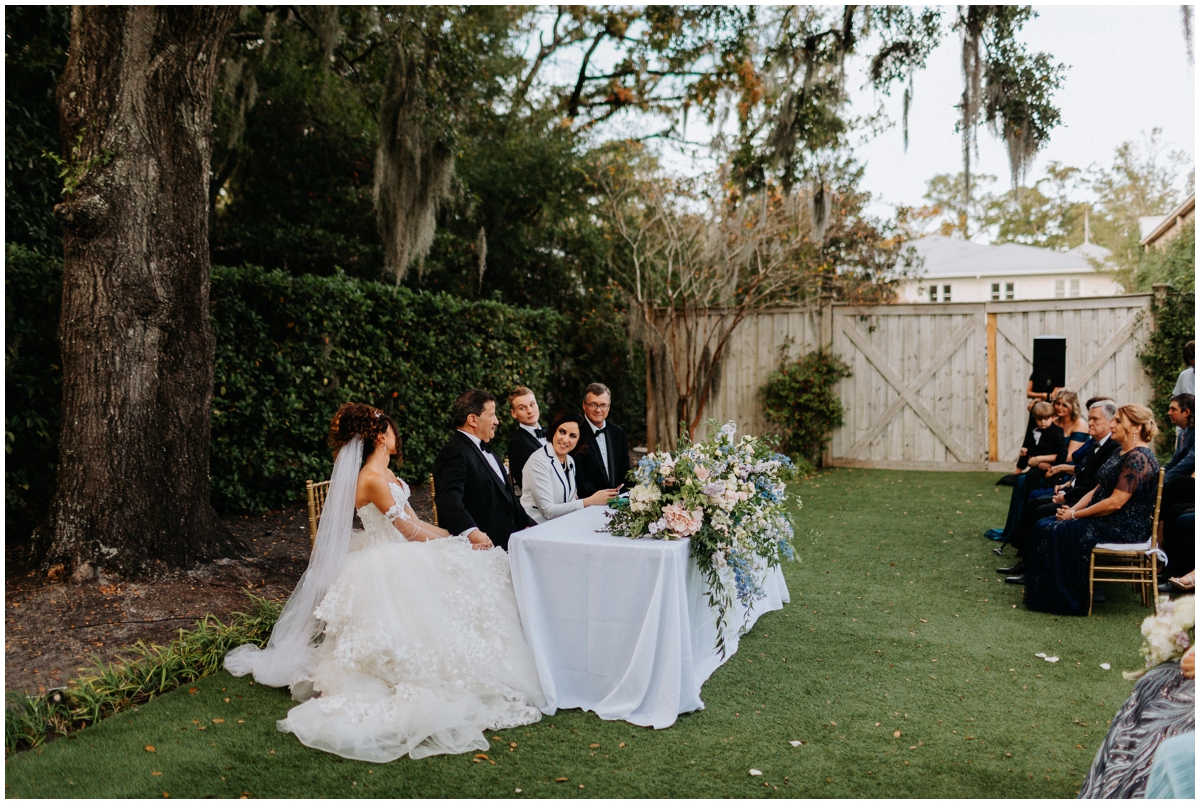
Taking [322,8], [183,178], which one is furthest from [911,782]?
[322,8]

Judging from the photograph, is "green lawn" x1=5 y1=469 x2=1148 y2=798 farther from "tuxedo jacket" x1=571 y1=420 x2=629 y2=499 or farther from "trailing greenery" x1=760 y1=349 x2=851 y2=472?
"trailing greenery" x1=760 y1=349 x2=851 y2=472

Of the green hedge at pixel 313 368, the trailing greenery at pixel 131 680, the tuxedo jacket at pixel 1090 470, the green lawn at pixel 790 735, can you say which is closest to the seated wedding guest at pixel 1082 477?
the tuxedo jacket at pixel 1090 470

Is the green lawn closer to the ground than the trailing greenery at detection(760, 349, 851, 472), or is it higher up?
closer to the ground

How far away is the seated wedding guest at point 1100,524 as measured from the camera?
477 cm

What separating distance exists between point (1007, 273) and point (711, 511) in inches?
946

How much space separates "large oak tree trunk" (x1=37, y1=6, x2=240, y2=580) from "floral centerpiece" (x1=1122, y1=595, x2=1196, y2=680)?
4778 mm

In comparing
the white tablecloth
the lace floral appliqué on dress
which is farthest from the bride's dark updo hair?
the white tablecloth

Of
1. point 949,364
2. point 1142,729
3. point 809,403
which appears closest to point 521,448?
point 1142,729

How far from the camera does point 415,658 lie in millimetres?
3412

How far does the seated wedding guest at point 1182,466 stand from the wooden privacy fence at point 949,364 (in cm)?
475

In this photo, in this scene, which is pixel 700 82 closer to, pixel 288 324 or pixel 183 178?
pixel 288 324

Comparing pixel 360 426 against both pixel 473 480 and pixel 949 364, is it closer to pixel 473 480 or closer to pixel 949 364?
pixel 473 480

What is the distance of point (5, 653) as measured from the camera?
3734mm

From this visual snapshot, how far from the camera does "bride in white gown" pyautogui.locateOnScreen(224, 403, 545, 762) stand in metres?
3.19
